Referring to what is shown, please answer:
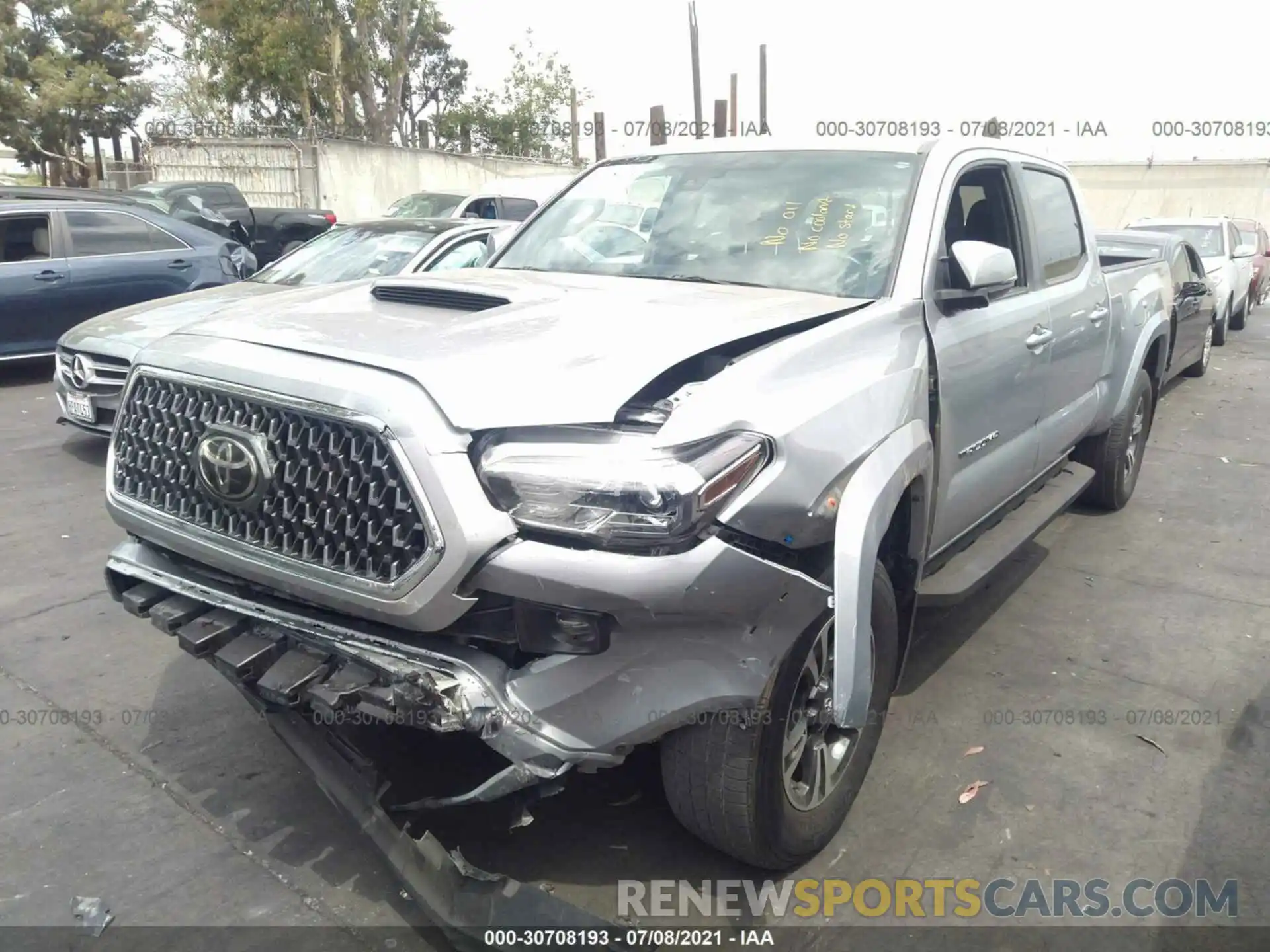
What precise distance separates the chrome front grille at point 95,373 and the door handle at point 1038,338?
505cm

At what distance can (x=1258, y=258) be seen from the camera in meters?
16.2

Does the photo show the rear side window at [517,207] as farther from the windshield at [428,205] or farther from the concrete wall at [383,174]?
the concrete wall at [383,174]

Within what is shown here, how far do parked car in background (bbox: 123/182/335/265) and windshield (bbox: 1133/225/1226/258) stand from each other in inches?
459

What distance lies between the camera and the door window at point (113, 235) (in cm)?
922

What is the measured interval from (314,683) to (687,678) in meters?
0.86

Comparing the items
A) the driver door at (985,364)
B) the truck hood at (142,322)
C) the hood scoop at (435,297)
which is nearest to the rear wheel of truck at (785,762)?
the driver door at (985,364)

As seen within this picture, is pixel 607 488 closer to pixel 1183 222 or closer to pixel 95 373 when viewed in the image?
pixel 95 373

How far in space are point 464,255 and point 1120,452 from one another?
450cm

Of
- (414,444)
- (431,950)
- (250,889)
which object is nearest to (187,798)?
(250,889)

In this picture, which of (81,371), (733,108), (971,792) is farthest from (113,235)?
(733,108)

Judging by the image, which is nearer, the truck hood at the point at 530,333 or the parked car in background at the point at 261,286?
the truck hood at the point at 530,333

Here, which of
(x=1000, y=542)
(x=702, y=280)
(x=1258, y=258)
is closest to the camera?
(x=702, y=280)

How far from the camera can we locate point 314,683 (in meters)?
2.33
